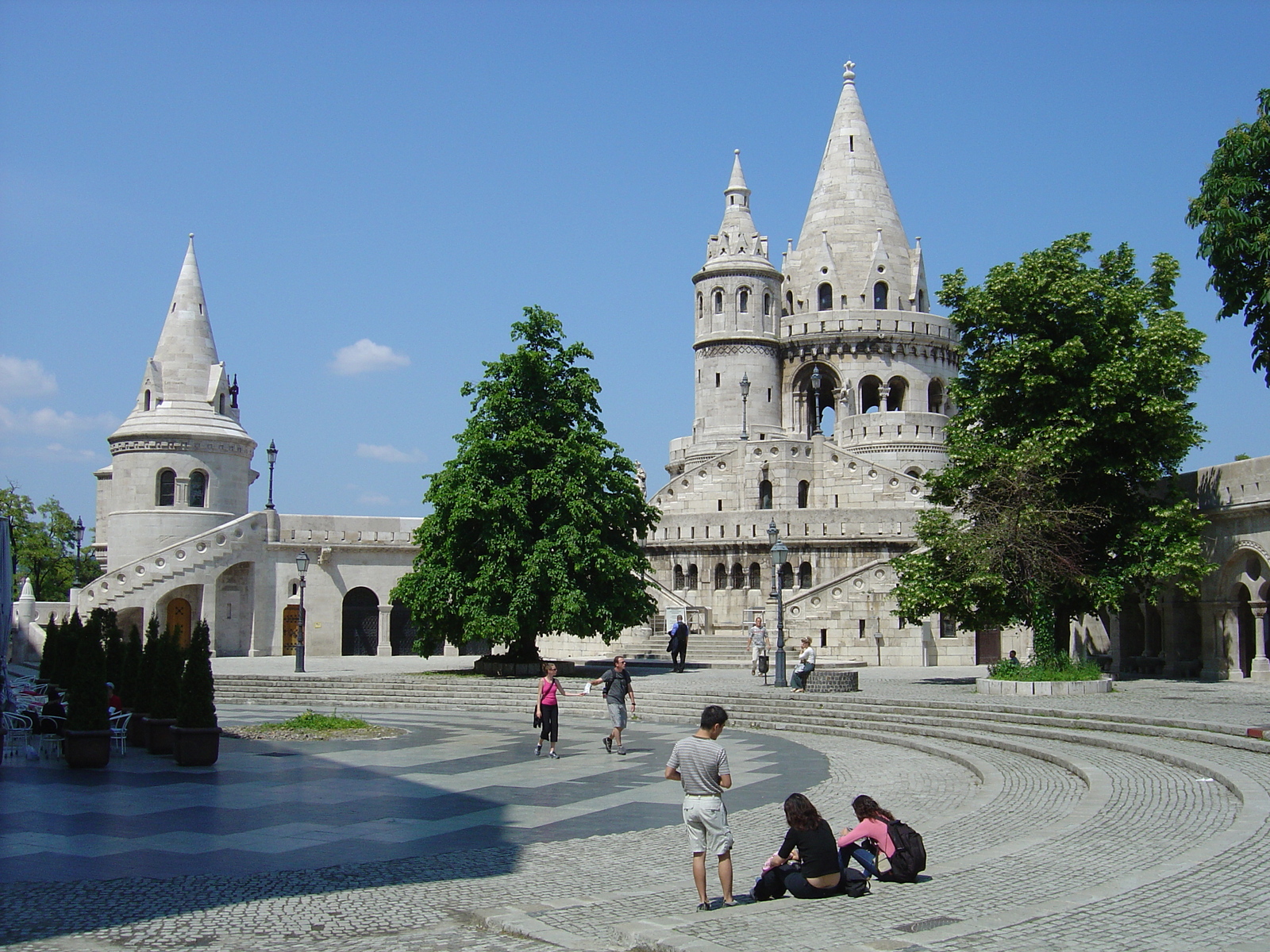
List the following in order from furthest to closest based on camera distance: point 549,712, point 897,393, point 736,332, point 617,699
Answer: point 897,393 < point 736,332 < point 617,699 < point 549,712

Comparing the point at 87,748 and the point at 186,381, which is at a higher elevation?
the point at 186,381

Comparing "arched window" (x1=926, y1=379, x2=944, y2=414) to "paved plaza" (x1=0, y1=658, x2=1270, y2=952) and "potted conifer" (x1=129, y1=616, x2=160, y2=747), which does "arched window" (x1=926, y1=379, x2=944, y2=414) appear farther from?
"potted conifer" (x1=129, y1=616, x2=160, y2=747)


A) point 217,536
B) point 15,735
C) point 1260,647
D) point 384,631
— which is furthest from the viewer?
point 384,631

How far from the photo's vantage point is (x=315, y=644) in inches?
1722

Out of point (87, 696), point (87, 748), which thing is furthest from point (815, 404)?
point (87, 748)

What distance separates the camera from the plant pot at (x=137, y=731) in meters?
18.7

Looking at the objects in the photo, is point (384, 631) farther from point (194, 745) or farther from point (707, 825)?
point (707, 825)

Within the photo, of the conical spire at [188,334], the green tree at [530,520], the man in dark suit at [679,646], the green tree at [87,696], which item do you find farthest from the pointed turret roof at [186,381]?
the green tree at [87,696]

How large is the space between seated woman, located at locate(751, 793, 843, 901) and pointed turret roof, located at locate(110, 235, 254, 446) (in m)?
38.1

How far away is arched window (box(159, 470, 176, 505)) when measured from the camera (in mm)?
43312

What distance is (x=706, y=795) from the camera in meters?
9.05

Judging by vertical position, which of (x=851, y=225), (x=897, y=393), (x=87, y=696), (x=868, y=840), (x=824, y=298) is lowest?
(x=868, y=840)

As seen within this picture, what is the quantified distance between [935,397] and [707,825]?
56.8 metres

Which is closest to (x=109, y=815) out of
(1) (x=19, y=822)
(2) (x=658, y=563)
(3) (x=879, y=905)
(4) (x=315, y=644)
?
(1) (x=19, y=822)
